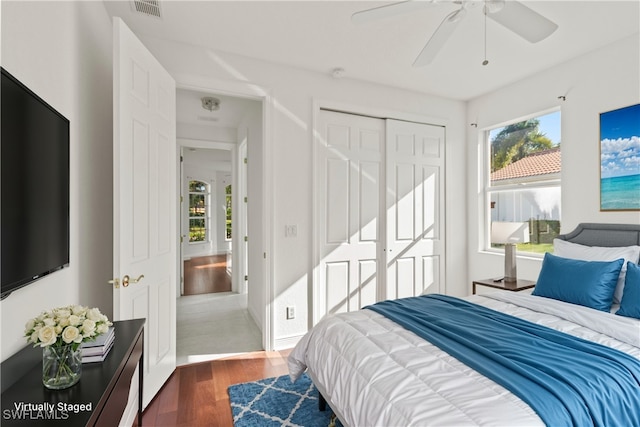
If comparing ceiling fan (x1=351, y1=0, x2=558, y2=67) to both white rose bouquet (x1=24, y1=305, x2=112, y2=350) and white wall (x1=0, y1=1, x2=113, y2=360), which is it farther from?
white rose bouquet (x1=24, y1=305, x2=112, y2=350)

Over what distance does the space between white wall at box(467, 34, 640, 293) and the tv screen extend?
3.86m

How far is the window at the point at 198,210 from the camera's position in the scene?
27.9ft

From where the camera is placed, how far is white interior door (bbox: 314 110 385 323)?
3.30m

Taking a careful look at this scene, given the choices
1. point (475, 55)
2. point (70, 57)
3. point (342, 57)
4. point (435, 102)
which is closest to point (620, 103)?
point (475, 55)

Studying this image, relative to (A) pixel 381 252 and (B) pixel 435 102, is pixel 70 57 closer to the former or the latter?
(A) pixel 381 252

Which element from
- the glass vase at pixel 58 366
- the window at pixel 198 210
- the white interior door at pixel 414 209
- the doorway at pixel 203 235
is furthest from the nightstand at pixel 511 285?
the window at pixel 198 210

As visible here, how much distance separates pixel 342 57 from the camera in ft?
9.59

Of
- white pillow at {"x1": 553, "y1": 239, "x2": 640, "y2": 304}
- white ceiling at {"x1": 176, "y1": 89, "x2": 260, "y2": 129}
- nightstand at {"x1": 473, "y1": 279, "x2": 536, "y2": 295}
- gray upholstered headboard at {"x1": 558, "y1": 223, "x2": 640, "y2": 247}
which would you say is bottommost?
nightstand at {"x1": 473, "y1": 279, "x2": 536, "y2": 295}

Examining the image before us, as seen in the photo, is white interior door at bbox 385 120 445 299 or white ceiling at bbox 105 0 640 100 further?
white interior door at bbox 385 120 445 299

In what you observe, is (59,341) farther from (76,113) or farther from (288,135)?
(288,135)

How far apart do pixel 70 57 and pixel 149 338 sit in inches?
69.2

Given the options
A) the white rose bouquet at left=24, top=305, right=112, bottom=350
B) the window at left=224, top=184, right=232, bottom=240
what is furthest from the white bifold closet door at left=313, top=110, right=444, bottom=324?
the window at left=224, top=184, right=232, bottom=240

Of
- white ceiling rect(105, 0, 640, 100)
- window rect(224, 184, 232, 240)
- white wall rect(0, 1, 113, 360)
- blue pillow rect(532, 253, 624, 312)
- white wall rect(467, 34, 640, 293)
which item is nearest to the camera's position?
white wall rect(0, 1, 113, 360)

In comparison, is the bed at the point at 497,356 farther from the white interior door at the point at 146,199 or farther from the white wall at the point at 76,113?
the white wall at the point at 76,113
